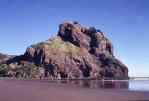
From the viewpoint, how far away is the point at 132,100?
32562mm

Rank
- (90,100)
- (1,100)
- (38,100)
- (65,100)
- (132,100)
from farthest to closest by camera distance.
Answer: (132,100)
(90,100)
(65,100)
(38,100)
(1,100)

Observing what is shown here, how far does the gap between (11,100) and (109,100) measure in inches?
435

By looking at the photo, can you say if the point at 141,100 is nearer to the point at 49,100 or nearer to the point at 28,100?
the point at 49,100

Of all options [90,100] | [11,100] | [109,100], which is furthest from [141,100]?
[11,100]

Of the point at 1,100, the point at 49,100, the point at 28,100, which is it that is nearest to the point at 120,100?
the point at 49,100

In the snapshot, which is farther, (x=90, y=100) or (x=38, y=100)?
(x=90, y=100)

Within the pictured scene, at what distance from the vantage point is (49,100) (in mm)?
26438

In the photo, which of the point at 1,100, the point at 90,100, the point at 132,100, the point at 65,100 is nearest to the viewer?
the point at 1,100

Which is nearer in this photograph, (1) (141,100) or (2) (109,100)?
(2) (109,100)

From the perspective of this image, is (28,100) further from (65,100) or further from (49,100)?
(65,100)

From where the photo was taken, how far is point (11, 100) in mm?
23938

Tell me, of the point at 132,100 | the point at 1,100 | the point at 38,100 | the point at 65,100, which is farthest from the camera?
the point at 132,100

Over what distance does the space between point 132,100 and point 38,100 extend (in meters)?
11.8

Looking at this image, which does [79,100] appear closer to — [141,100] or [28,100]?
[28,100]
